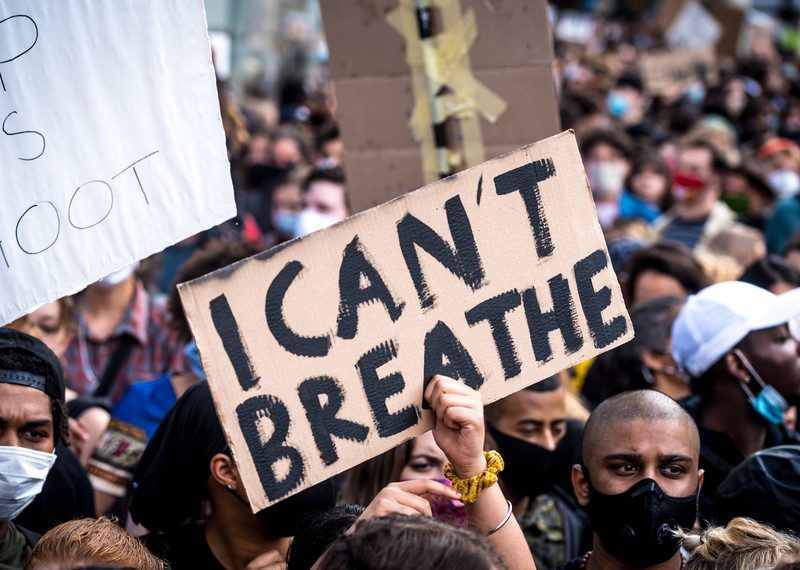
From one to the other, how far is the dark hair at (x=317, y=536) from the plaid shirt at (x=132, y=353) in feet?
7.19

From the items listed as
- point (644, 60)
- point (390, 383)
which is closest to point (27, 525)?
point (390, 383)

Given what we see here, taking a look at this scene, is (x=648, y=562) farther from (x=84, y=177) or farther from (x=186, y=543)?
(x=84, y=177)

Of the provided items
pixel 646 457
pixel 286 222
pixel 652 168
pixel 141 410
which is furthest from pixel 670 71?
pixel 646 457

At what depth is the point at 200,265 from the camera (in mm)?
4309

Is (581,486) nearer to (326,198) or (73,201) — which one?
(73,201)

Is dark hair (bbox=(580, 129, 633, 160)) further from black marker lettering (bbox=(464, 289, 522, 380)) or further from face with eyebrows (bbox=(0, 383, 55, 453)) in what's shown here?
face with eyebrows (bbox=(0, 383, 55, 453))

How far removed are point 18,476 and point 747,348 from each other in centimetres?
241

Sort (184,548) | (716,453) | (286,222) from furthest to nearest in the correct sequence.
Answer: (286,222), (716,453), (184,548)

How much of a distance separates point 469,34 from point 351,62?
46cm

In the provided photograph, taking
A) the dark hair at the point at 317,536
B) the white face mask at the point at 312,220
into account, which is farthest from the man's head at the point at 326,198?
the dark hair at the point at 317,536

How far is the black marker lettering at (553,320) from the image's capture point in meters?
2.53

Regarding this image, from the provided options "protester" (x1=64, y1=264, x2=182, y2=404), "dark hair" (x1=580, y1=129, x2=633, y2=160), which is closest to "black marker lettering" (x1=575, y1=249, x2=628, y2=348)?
"protester" (x1=64, y1=264, x2=182, y2=404)

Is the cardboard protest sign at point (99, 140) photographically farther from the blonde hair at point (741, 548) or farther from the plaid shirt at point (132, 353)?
the plaid shirt at point (132, 353)

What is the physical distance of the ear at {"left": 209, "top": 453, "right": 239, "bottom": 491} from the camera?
9.23 ft
